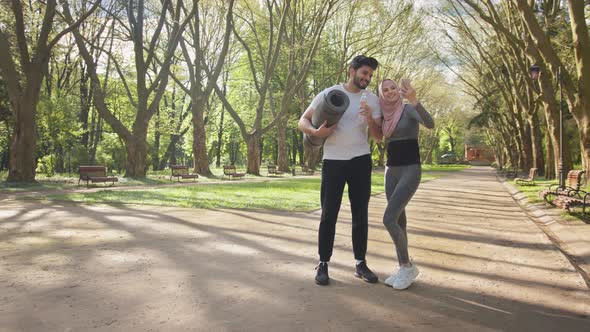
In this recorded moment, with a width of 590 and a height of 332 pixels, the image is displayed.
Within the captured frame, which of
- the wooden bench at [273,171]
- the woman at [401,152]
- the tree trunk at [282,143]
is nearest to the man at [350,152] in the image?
the woman at [401,152]

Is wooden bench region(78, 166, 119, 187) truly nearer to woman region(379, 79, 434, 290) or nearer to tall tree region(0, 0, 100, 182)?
tall tree region(0, 0, 100, 182)

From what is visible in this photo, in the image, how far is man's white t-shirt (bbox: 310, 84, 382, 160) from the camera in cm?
414

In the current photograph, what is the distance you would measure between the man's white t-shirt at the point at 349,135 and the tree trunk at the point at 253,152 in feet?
78.7

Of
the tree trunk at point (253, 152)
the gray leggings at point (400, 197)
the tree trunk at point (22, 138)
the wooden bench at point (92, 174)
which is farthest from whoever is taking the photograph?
the tree trunk at point (253, 152)

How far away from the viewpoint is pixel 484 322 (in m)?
3.16

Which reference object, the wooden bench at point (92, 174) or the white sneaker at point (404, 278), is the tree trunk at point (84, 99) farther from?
the white sneaker at point (404, 278)

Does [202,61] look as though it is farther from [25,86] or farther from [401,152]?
[401,152]

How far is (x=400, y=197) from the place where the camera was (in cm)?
405

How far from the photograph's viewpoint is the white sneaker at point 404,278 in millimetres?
3947

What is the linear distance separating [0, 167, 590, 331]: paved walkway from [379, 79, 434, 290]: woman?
38cm

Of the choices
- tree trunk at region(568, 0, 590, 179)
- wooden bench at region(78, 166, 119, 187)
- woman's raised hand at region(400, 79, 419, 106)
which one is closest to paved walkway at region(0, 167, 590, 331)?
woman's raised hand at region(400, 79, 419, 106)

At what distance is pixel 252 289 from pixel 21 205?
867 cm

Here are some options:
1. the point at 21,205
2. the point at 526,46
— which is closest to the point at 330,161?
the point at 21,205

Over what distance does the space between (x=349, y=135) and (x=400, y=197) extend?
0.70m
